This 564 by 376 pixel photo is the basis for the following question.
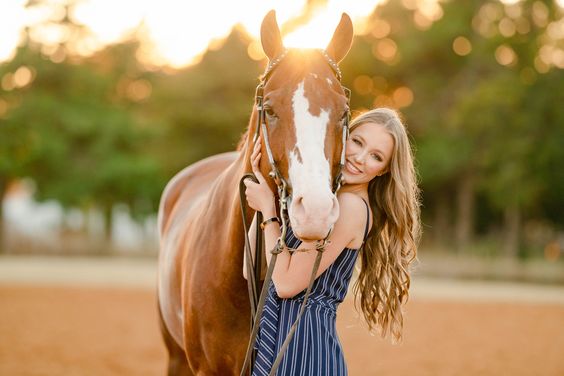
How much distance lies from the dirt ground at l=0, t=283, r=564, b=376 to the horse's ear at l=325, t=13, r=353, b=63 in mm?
4864

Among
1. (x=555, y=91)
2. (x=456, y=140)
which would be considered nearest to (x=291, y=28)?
(x=456, y=140)

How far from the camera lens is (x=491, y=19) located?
93.2 ft

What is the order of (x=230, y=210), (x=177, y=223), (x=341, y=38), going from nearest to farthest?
1. (x=341, y=38)
2. (x=230, y=210)
3. (x=177, y=223)

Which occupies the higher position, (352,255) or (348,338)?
(352,255)

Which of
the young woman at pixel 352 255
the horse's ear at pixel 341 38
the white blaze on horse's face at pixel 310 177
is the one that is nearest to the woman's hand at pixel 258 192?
the young woman at pixel 352 255

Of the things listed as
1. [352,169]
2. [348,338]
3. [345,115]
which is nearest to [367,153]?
[352,169]

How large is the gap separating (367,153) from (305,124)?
433mm

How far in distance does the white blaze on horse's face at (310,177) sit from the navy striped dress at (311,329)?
0.34 meters

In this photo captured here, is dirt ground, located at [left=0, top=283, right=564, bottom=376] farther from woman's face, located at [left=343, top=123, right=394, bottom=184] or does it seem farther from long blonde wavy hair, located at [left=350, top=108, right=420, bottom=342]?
woman's face, located at [left=343, top=123, right=394, bottom=184]

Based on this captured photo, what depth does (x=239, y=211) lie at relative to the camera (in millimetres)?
3186

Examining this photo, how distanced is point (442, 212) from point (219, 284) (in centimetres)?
3125

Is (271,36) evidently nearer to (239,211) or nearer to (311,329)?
(239,211)

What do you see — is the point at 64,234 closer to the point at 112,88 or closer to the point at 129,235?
the point at 112,88

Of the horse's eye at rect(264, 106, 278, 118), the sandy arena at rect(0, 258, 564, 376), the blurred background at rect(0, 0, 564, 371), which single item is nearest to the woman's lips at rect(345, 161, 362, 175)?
the horse's eye at rect(264, 106, 278, 118)
